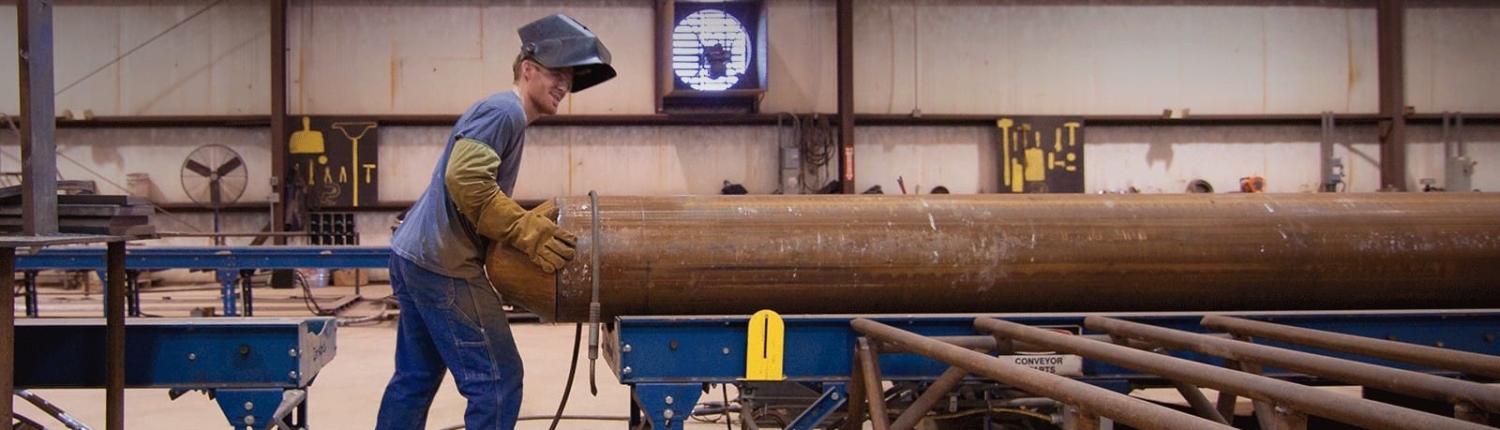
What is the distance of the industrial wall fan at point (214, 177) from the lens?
8562 millimetres

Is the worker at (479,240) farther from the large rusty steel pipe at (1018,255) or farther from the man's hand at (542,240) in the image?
the large rusty steel pipe at (1018,255)

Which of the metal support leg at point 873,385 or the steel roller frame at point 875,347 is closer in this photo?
the metal support leg at point 873,385

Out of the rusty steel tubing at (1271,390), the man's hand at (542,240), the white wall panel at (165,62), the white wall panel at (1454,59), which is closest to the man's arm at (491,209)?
the man's hand at (542,240)

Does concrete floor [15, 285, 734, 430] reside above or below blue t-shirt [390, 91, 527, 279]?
below

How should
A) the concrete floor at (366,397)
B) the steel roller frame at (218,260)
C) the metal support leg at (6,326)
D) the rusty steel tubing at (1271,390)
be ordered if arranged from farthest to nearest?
1. the steel roller frame at (218,260)
2. the concrete floor at (366,397)
3. the metal support leg at (6,326)
4. the rusty steel tubing at (1271,390)

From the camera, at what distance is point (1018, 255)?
2.43 m

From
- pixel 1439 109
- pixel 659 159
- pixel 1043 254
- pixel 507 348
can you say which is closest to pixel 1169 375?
pixel 1043 254

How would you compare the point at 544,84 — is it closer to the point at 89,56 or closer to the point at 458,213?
the point at 458,213

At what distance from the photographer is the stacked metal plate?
1.88m

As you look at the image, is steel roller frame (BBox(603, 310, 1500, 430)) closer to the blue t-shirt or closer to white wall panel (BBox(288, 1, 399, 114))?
the blue t-shirt

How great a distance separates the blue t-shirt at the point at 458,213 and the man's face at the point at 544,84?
2.8 inches

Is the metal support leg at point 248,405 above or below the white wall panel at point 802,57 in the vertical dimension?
below

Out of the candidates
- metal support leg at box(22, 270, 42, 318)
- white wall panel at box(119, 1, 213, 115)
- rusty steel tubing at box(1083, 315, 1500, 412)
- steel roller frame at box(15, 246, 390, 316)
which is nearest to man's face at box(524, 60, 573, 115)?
rusty steel tubing at box(1083, 315, 1500, 412)

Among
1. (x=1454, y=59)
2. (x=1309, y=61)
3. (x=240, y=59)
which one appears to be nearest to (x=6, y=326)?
(x=240, y=59)
